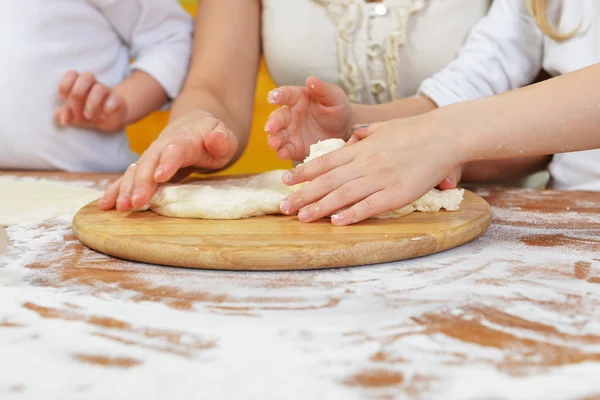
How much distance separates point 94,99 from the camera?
4.76ft

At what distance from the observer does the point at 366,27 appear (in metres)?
1.42

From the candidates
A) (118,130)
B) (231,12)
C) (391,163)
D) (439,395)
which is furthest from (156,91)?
(439,395)

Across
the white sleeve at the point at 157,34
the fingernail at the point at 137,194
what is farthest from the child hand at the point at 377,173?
the white sleeve at the point at 157,34

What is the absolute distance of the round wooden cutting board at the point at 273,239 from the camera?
2.41ft

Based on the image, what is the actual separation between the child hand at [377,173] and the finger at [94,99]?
742mm

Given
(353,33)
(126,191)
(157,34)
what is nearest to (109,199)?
(126,191)

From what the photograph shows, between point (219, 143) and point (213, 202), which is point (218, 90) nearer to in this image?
point (219, 143)

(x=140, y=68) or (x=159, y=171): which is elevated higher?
(x=140, y=68)

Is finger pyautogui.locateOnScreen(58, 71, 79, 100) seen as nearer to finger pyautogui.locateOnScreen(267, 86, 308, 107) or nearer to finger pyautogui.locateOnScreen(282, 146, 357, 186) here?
finger pyautogui.locateOnScreen(267, 86, 308, 107)

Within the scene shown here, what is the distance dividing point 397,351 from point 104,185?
0.96 metres

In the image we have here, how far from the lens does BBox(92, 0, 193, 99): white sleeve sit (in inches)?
64.2

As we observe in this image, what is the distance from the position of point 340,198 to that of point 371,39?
0.69 meters

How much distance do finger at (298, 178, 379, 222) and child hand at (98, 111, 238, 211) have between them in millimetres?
227

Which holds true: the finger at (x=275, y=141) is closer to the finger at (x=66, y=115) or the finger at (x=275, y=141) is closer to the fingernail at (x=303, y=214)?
the fingernail at (x=303, y=214)
